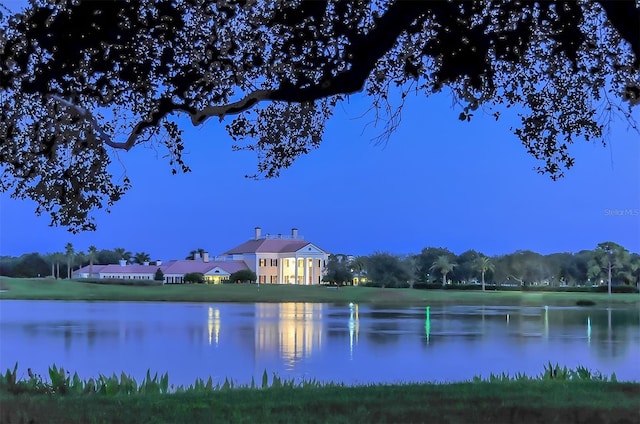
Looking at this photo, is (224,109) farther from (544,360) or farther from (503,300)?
(503,300)

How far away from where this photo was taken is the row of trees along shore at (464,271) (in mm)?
56094

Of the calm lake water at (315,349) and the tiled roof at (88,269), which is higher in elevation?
the tiled roof at (88,269)

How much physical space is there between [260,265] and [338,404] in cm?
7725

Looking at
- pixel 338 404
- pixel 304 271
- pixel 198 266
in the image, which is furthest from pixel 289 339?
pixel 198 266

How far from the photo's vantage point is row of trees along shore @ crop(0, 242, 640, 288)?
54.6m

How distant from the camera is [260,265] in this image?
8412cm

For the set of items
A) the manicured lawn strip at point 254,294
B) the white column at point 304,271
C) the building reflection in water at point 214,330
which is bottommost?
the manicured lawn strip at point 254,294

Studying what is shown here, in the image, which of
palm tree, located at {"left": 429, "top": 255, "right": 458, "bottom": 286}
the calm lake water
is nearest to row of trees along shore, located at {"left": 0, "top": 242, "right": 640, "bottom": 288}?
palm tree, located at {"left": 429, "top": 255, "right": 458, "bottom": 286}

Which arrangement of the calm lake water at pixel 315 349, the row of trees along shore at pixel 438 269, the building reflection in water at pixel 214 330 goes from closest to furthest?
the calm lake water at pixel 315 349
the building reflection in water at pixel 214 330
the row of trees along shore at pixel 438 269

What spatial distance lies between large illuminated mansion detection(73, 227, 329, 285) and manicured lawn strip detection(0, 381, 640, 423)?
7171 cm

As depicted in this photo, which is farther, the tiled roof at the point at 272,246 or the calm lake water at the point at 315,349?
the tiled roof at the point at 272,246

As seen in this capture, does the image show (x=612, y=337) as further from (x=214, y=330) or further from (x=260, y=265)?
(x=260, y=265)

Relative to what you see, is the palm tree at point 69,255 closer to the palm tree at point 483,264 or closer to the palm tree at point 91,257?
the palm tree at point 91,257

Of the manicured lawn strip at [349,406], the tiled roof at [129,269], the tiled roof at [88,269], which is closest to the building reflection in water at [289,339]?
the manicured lawn strip at [349,406]
